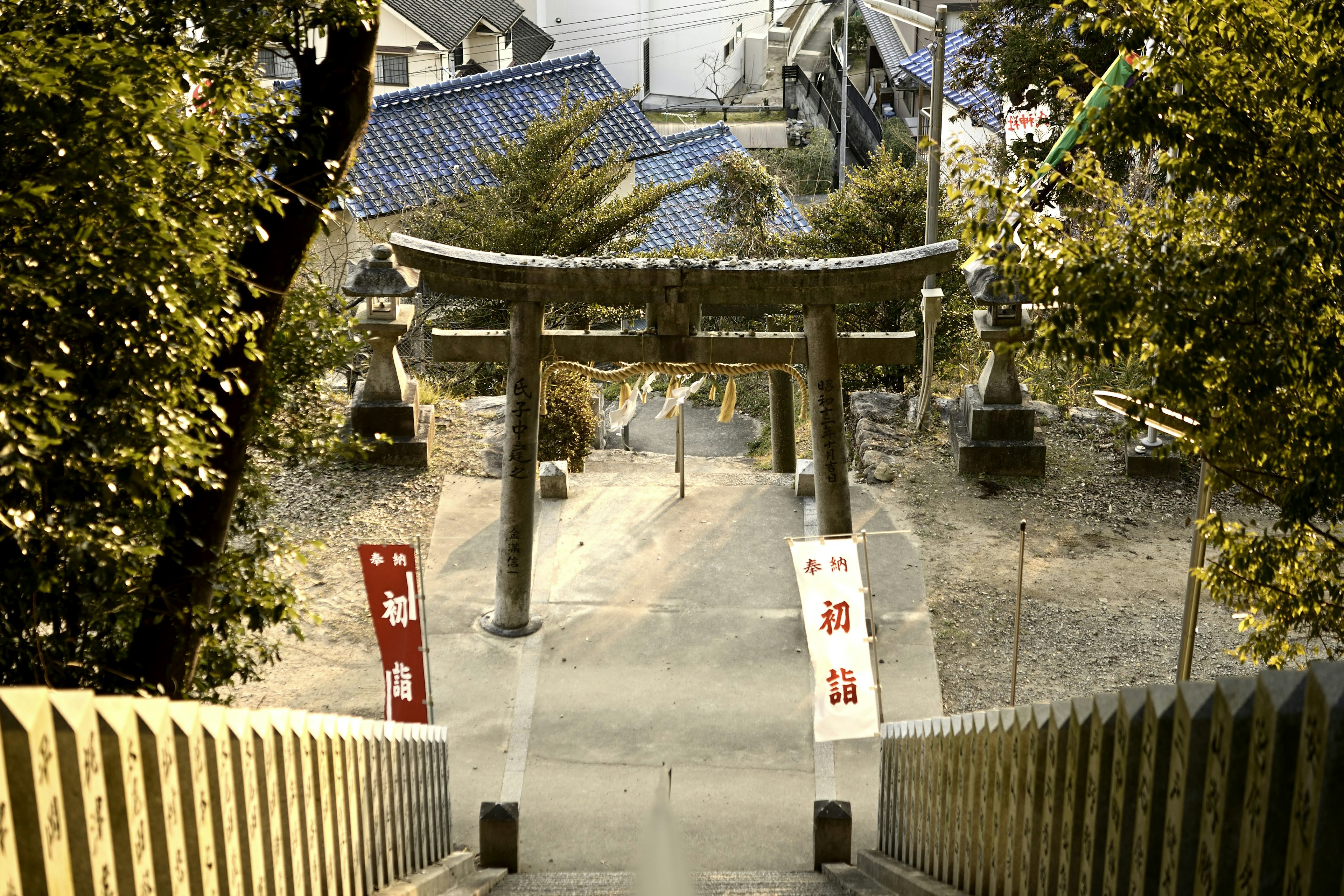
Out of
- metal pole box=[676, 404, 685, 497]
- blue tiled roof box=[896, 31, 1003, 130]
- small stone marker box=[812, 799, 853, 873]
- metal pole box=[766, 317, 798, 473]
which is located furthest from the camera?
blue tiled roof box=[896, 31, 1003, 130]

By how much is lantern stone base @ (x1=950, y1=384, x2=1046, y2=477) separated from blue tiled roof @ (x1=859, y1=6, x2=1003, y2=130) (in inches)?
176

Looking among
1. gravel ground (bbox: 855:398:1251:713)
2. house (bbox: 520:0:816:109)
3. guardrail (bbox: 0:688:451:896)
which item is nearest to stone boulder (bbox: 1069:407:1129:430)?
gravel ground (bbox: 855:398:1251:713)

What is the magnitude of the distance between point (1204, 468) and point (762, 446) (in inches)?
486

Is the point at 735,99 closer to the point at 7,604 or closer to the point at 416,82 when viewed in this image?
the point at 416,82

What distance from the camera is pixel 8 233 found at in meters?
4.21

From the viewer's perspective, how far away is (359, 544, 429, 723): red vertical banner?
8594 mm

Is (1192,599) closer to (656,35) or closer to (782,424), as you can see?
(782,424)

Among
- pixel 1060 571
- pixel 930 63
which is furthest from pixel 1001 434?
pixel 930 63

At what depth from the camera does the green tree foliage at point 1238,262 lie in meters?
5.13

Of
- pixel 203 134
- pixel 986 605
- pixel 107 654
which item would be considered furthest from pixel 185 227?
pixel 986 605

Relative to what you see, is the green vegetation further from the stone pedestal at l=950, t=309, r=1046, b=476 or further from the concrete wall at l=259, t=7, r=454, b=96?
the stone pedestal at l=950, t=309, r=1046, b=476

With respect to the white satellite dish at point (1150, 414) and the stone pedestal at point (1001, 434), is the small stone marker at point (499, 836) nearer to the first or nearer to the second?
the white satellite dish at point (1150, 414)

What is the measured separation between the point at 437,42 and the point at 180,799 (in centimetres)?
3056

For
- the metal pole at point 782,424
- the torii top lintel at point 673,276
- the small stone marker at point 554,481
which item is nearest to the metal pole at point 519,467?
the torii top lintel at point 673,276
